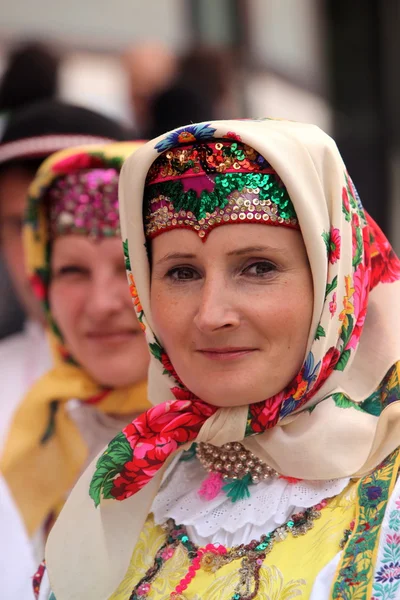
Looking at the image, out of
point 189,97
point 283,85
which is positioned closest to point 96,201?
point 189,97

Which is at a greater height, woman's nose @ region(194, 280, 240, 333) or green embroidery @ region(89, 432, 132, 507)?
woman's nose @ region(194, 280, 240, 333)

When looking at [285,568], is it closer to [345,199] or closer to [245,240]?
[245,240]

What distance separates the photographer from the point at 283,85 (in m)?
6.39

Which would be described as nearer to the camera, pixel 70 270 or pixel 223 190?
pixel 223 190

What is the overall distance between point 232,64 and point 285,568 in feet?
16.4

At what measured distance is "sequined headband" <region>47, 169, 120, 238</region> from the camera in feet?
8.27

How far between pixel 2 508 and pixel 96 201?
0.93 m

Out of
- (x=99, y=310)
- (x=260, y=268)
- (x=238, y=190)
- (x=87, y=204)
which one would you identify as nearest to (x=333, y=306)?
(x=260, y=268)

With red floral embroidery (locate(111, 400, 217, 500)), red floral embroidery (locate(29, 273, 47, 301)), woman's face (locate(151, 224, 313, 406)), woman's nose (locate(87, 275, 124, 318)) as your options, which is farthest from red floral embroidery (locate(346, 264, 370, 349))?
red floral embroidery (locate(29, 273, 47, 301))

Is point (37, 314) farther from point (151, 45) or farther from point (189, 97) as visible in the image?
point (151, 45)

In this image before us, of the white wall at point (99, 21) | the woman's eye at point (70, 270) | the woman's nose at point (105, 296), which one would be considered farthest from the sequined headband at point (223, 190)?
the white wall at point (99, 21)

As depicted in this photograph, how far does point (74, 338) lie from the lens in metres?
2.61

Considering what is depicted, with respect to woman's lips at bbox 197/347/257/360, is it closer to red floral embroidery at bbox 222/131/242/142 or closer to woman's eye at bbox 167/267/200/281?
woman's eye at bbox 167/267/200/281

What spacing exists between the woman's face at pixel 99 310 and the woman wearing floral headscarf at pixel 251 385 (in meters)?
0.72
